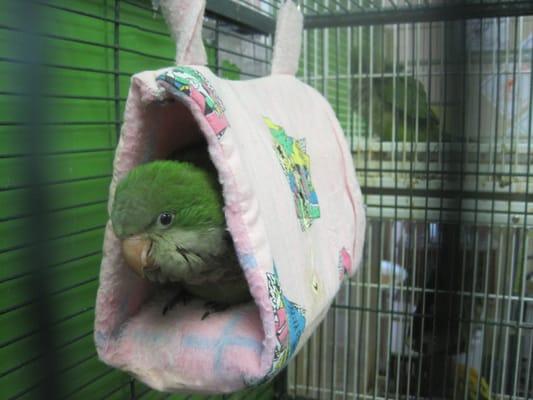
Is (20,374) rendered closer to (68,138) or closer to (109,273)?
(109,273)

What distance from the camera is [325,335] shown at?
1345 mm

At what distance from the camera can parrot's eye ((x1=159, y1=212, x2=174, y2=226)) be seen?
512 millimetres

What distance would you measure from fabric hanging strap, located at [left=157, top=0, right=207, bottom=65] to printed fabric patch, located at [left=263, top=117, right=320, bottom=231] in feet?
0.46

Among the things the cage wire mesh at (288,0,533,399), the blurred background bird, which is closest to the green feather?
the cage wire mesh at (288,0,533,399)

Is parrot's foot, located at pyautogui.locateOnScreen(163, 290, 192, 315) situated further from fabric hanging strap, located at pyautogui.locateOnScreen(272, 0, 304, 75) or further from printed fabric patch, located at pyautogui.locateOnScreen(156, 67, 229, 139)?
fabric hanging strap, located at pyautogui.locateOnScreen(272, 0, 304, 75)

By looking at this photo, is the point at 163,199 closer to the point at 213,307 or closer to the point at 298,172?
the point at 213,307

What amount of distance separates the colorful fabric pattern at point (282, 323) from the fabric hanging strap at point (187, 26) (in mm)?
261

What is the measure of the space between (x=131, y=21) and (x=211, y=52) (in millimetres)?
250

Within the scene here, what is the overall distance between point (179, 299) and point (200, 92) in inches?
10.3

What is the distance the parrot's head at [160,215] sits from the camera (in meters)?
0.50

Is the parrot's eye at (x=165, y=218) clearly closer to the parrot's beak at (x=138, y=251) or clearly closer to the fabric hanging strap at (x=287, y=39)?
the parrot's beak at (x=138, y=251)

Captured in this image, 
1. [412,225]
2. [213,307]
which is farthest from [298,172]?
[412,225]

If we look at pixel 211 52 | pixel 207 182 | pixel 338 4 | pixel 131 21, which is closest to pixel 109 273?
pixel 207 182

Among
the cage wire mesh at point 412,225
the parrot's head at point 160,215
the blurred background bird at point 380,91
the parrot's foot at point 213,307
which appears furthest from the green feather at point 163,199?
the blurred background bird at point 380,91
